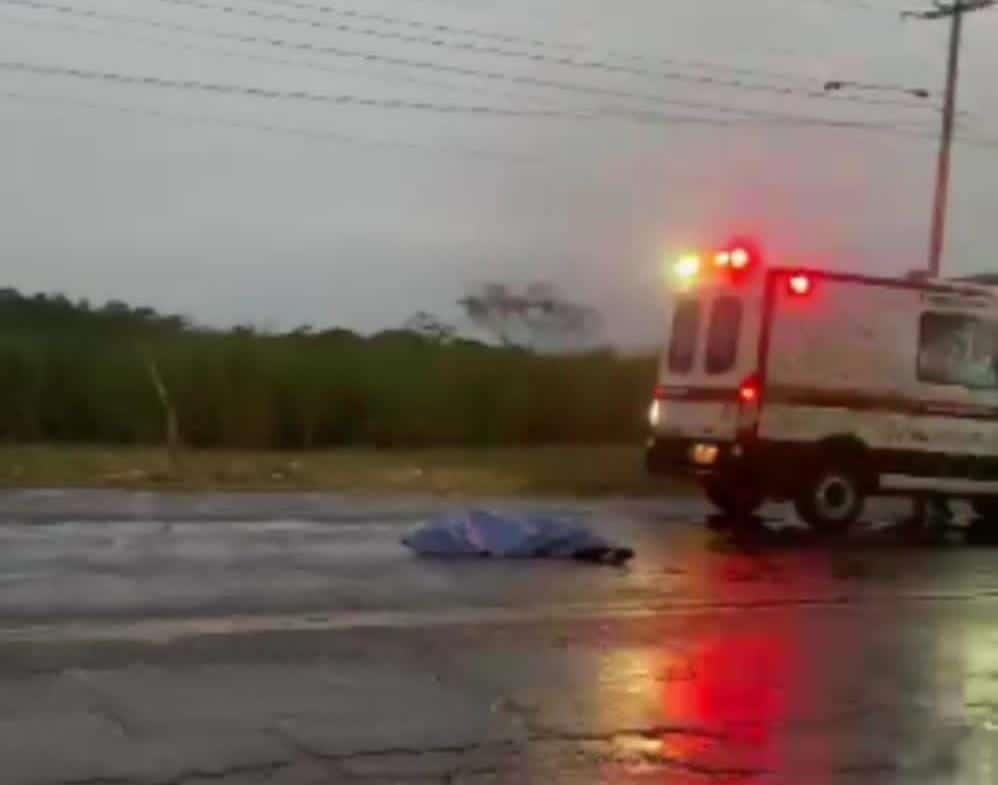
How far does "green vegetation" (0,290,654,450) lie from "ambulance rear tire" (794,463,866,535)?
1486 cm

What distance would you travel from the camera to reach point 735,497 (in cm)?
2003

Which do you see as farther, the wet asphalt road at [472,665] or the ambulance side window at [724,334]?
the ambulance side window at [724,334]

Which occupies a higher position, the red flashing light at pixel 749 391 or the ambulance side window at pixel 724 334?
the ambulance side window at pixel 724 334

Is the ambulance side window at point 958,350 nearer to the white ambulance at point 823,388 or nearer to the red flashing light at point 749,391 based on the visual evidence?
the white ambulance at point 823,388

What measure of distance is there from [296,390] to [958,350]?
16.7 metres

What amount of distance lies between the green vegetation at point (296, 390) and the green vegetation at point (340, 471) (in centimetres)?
204

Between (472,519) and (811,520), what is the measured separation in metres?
5.14

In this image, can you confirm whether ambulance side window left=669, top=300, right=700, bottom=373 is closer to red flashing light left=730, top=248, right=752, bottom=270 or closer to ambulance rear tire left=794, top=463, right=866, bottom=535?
red flashing light left=730, top=248, right=752, bottom=270

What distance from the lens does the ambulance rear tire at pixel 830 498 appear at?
1941cm

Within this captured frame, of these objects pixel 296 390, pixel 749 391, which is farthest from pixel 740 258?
pixel 296 390

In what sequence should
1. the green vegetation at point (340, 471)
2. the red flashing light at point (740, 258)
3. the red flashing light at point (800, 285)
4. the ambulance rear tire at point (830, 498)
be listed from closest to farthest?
the red flashing light at point (800, 285)
the red flashing light at point (740, 258)
the ambulance rear tire at point (830, 498)
the green vegetation at point (340, 471)

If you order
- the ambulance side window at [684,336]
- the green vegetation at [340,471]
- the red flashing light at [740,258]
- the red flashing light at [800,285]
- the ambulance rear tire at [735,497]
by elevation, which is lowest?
the green vegetation at [340,471]

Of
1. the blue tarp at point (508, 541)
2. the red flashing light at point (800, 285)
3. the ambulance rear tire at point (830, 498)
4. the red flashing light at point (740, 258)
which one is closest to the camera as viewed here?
the blue tarp at point (508, 541)

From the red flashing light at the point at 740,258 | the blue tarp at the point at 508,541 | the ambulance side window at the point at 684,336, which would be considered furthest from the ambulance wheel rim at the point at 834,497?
the blue tarp at the point at 508,541
